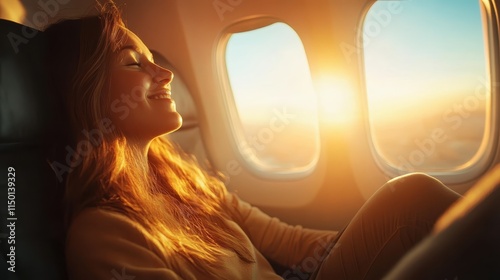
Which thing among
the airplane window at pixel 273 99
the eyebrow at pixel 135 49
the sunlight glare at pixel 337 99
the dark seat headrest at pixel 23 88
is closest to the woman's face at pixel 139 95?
the eyebrow at pixel 135 49

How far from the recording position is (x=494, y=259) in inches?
24.6

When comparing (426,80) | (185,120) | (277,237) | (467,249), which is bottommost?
(277,237)

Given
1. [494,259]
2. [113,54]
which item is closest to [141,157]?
[113,54]

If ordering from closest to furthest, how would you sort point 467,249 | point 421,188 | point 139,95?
1. point 467,249
2. point 139,95
3. point 421,188

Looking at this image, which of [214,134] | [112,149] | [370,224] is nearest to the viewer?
[112,149]

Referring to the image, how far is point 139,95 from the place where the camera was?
750 millimetres

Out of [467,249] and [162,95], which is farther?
[162,95]

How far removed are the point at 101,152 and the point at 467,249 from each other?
0.56m

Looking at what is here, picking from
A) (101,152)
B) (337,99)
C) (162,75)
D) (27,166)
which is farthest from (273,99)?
(27,166)

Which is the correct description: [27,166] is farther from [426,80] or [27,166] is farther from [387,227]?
[426,80]

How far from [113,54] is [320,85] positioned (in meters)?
0.46

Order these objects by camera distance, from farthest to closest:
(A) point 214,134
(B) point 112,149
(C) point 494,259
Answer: (A) point 214,134
(B) point 112,149
(C) point 494,259

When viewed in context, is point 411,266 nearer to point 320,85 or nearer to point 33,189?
point 320,85

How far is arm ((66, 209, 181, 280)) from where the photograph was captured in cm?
65
